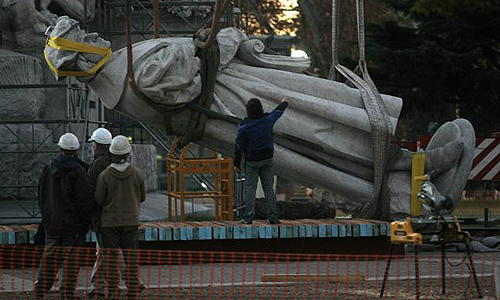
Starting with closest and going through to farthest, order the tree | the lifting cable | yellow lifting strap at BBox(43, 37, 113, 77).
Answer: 1. yellow lifting strap at BBox(43, 37, 113, 77)
2. the lifting cable
3. the tree

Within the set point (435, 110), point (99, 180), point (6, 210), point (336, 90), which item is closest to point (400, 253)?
point (336, 90)

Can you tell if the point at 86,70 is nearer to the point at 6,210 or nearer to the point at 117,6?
the point at 6,210

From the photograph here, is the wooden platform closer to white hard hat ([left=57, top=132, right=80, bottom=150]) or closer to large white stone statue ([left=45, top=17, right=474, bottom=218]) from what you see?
large white stone statue ([left=45, top=17, right=474, bottom=218])

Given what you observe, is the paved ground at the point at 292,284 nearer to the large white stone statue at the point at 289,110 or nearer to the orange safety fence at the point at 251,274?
the orange safety fence at the point at 251,274

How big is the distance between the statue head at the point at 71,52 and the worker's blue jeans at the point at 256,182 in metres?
2.29

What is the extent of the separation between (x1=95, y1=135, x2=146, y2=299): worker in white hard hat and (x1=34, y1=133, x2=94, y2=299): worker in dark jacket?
186 mm

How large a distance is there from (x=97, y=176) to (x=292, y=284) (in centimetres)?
222

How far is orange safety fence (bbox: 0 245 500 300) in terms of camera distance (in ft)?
40.0

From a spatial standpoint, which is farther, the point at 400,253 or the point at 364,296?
the point at 400,253

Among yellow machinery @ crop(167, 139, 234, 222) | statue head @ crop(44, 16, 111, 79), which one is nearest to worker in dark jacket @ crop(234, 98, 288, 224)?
yellow machinery @ crop(167, 139, 234, 222)

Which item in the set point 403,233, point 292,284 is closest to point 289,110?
point 292,284

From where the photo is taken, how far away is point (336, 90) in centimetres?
1680

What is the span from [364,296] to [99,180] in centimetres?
268

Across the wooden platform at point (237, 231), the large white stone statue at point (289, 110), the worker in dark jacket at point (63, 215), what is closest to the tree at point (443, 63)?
the large white stone statue at point (289, 110)
